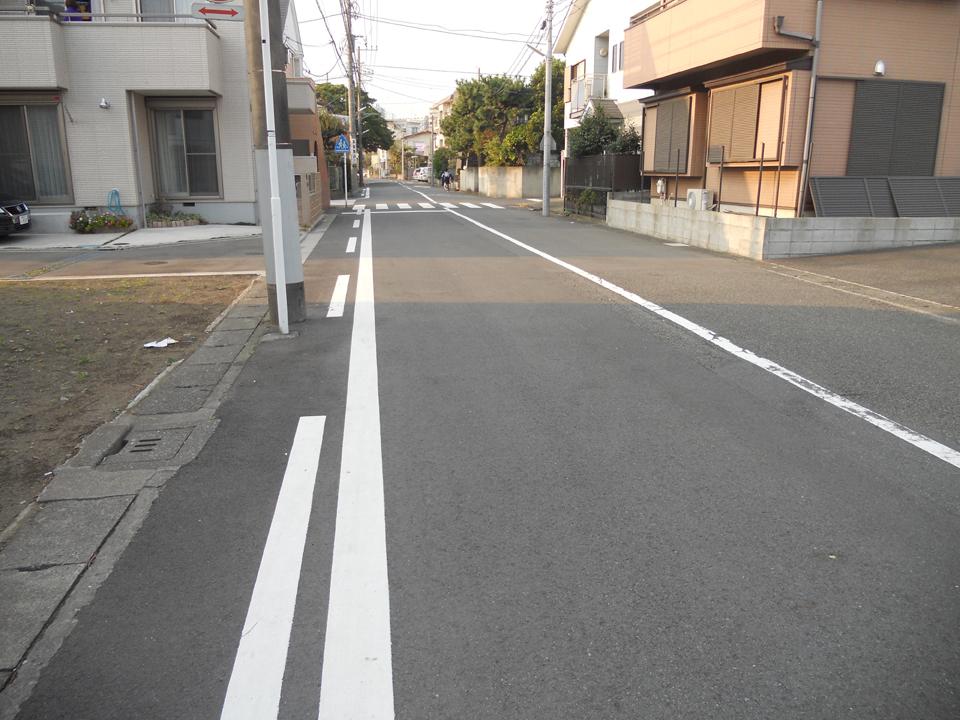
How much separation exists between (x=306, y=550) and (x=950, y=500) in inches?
133

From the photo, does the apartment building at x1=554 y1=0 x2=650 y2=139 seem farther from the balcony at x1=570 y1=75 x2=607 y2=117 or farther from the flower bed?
the flower bed

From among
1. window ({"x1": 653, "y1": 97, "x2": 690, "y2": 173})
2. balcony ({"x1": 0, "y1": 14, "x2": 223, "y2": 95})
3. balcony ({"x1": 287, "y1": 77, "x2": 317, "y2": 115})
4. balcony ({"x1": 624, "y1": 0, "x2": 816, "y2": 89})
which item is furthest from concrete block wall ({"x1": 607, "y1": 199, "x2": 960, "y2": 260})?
balcony ({"x1": 287, "y1": 77, "x2": 317, "y2": 115})

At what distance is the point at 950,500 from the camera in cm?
411

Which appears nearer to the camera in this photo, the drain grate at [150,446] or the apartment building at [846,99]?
the drain grate at [150,446]

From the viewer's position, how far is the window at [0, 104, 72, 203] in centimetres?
1977

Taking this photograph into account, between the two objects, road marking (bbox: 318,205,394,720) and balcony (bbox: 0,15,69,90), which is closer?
road marking (bbox: 318,205,394,720)

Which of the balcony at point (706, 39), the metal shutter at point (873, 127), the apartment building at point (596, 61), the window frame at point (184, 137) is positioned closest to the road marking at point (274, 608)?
the balcony at point (706, 39)

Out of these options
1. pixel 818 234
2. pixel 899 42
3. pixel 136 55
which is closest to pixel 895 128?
pixel 899 42

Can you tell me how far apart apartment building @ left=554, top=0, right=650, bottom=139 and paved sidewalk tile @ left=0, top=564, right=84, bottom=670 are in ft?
91.8

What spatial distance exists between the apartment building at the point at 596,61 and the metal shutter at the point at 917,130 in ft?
44.9

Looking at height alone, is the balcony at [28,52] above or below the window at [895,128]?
above

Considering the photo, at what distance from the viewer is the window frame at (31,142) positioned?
768 inches

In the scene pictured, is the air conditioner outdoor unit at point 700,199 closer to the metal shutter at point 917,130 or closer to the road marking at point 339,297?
the metal shutter at point 917,130

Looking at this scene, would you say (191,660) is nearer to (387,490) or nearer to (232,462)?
(387,490)
